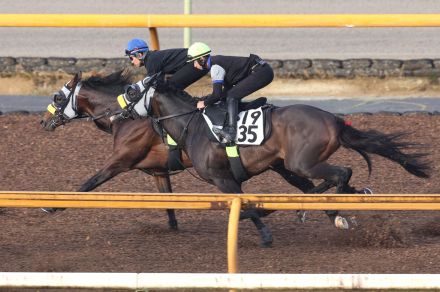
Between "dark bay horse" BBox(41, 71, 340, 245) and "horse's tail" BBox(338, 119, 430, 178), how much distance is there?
67 centimetres

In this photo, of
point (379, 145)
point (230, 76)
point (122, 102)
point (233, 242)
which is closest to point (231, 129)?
point (230, 76)

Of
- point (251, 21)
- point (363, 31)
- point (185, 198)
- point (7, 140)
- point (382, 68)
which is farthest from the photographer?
point (363, 31)

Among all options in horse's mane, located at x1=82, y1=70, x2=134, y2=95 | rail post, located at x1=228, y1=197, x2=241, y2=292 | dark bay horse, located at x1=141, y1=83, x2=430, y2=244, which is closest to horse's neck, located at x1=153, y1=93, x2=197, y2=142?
dark bay horse, located at x1=141, y1=83, x2=430, y2=244

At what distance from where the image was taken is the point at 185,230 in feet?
33.0

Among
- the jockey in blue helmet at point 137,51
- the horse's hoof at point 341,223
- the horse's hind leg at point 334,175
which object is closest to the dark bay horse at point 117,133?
the jockey in blue helmet at point 137,51

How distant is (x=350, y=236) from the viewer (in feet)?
31.0

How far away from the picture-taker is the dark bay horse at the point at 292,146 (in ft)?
30.8

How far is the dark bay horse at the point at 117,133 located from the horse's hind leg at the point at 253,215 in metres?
0.40

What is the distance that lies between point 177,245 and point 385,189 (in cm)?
262

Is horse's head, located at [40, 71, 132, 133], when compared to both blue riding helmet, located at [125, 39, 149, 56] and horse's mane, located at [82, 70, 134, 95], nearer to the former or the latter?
horse's mane, located at [82, 70, 134, 95]

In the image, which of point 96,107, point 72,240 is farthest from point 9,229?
point 96,107

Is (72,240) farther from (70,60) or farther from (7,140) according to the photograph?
(70,60)

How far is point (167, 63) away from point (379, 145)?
2096 millimetres

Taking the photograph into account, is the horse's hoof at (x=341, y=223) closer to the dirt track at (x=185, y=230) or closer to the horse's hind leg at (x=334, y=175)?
the horse's hind leg at (x=334, y=175)
